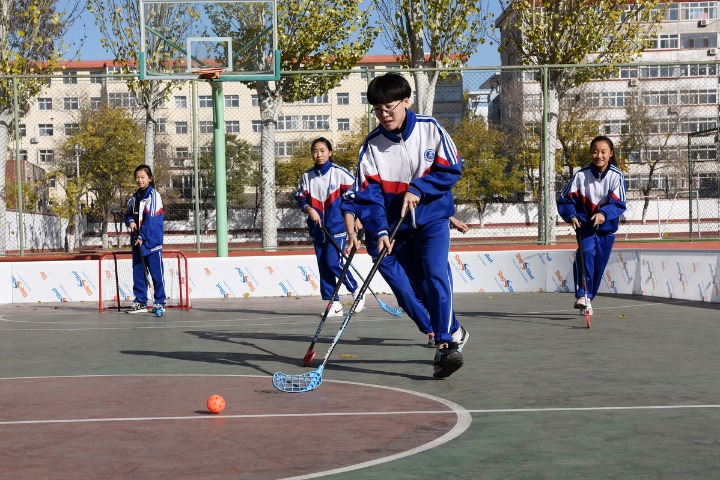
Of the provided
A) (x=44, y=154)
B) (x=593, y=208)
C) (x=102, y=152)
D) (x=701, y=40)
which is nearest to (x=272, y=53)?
(x=593, y=208)

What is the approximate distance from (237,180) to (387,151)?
A: 11048 mm

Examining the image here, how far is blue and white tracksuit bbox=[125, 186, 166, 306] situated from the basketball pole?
2520 millimetres

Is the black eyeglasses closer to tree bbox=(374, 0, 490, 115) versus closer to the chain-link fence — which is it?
the chain-link fence

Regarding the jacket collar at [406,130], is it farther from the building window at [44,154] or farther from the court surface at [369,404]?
the building window at [44,154]

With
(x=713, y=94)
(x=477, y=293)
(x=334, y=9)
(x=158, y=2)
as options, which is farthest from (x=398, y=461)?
(x=334, y=9)

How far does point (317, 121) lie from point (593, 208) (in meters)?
7.53

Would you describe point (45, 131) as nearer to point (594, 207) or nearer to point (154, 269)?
point (154, 269)

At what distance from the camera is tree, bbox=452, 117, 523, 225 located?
604 inches

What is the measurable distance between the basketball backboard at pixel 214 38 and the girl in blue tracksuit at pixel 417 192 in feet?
29.7

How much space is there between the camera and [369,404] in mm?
5750

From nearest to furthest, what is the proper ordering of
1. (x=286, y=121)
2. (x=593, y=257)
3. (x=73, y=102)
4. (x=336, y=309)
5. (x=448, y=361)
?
(x=448, y=361) < (x=593, y=257) < (x=336, y=309) < (x=286, y=121) < (x=73, y=102)

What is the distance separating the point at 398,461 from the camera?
4254 mm

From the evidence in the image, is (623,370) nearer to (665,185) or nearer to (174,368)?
(174,368)

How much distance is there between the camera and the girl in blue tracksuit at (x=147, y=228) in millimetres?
12711
